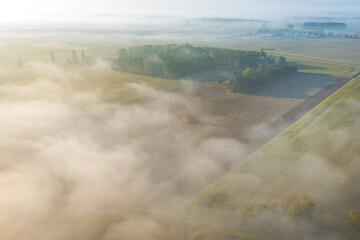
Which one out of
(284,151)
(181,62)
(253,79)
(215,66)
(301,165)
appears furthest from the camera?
(215,66)

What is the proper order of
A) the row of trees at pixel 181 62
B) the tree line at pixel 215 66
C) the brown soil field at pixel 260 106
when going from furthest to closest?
the row of trees at pixel 181 62
the tree line at pixel 215 66
the brown soil field at pixel 260 106

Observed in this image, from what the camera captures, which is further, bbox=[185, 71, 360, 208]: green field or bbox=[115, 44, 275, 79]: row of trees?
bbox=[115, 44, 275, 79]: row of trees

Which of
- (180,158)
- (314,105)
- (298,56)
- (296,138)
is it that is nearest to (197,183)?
(180,158)

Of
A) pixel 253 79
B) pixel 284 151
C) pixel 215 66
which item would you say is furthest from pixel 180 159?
pixel 215 66

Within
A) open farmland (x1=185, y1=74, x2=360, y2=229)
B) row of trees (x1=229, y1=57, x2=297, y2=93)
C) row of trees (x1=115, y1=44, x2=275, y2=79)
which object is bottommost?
open farmland (x1=185, y1=74, x2=360, y2=229)

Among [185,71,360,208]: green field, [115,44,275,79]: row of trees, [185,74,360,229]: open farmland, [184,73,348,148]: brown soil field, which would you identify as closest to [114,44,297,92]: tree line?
[115,44,275,79]: row of trees

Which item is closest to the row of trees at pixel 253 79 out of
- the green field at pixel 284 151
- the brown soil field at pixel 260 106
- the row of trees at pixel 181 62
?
the brown soil field at pixel 260 106

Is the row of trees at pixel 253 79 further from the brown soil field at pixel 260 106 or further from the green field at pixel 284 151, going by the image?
the green field at pixel 284 151

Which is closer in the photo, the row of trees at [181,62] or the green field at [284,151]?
the green field at [284,151]

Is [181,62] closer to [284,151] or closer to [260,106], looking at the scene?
[260,106]

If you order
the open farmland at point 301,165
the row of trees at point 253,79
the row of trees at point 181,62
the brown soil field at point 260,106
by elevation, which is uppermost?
the row of trees at point 181,62

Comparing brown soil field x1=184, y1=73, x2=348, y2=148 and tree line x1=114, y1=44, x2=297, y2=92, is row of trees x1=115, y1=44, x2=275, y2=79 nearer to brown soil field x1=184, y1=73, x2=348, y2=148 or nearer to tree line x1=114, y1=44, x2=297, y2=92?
tree line x1=114, y1=44, x2=297, y2=92

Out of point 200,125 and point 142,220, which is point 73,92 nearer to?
point 200,125
